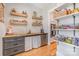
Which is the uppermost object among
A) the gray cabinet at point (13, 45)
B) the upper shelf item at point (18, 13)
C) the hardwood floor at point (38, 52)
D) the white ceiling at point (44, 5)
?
the white ceiling at point (44, 5)

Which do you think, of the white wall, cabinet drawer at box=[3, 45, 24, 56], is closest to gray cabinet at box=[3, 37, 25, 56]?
cabinet drawer at box=[3, 45, 24, 56]

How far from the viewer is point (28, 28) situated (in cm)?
159

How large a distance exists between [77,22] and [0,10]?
110cm

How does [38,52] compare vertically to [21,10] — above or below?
below

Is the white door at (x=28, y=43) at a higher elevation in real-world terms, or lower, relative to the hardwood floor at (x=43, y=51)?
higher

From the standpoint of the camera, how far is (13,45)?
63.2 inches

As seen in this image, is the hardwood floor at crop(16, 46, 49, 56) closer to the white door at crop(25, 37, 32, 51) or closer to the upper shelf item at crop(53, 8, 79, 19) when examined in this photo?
the white door at crop(25, 37, 32, 51)

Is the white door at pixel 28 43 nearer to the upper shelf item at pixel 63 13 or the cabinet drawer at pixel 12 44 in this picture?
the cabinet drawer at pixel 12 44

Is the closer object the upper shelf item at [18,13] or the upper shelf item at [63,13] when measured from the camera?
the upper shelf item at [18,13]

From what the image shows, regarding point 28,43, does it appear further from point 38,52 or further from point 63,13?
point 63,13

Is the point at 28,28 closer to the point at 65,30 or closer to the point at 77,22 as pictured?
the point at 65,30

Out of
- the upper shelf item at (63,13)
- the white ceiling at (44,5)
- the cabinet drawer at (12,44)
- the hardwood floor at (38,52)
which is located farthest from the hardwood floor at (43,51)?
the white ceiling at (44,5)

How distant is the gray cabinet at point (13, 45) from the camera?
1575mm

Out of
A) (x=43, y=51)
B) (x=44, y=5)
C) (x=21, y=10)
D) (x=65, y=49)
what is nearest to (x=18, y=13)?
(x=21, y=10)
